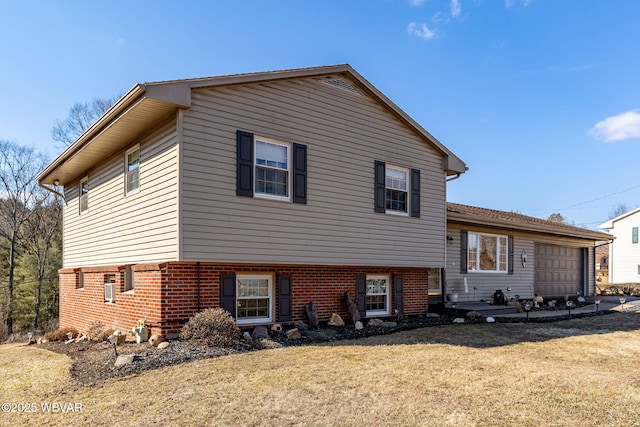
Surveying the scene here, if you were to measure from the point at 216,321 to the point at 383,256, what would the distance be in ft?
15.8

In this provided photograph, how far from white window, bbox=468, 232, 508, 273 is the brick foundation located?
2.90 meters

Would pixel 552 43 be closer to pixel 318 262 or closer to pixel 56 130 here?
pixel 318 262

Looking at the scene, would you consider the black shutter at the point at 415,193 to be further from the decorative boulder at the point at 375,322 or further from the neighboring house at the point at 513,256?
the decorative boulder at the point at 375,322

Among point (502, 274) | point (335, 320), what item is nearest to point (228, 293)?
point (335, 320)

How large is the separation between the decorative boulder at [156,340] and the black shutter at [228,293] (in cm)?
129

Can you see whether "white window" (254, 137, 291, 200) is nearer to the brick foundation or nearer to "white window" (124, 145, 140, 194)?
the brick foundation

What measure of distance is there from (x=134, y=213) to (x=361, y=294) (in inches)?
223

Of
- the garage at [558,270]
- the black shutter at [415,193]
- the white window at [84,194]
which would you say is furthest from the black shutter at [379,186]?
the garage at [558,270]

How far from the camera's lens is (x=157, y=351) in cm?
725

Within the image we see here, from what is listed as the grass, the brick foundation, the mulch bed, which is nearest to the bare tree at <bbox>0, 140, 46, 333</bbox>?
the brick foundation

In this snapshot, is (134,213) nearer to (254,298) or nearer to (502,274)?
(254,298)

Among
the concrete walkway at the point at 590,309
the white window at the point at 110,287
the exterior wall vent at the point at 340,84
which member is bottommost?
the concrete walkway at the point at 590,309

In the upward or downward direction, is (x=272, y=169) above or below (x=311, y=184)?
above

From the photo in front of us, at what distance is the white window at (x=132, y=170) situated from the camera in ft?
32.1
